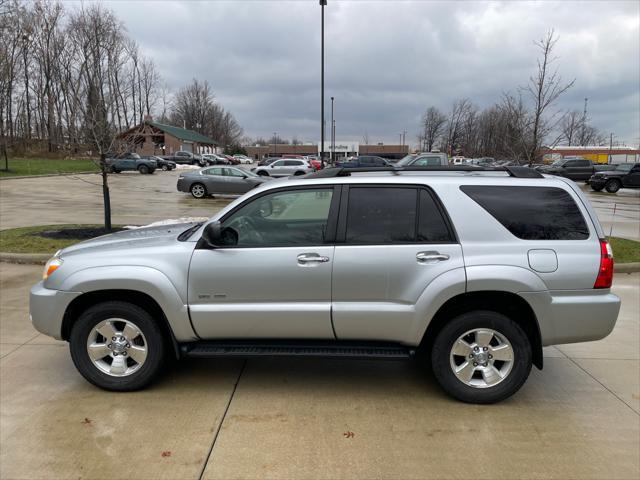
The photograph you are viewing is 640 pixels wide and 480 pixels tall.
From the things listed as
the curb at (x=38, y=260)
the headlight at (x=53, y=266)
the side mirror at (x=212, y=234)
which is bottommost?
the curb at (x=38, y=260)

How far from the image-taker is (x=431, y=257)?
11.1 ft

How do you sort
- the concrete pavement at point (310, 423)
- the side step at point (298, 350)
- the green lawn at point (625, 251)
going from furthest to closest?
1. the green lawn at point (625, 251)
2. the side step at point (298, 350)
3. the concrete pavement at point (310, 423)

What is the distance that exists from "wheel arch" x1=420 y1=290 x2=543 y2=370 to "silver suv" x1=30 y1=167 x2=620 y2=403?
0.01 meters

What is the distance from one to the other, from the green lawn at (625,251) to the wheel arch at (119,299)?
25.0ft

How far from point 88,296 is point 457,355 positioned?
2836mm

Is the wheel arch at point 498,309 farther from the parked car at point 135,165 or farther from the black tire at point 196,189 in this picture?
the parked car at point 135,165

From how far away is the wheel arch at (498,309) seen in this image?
344 centimetres

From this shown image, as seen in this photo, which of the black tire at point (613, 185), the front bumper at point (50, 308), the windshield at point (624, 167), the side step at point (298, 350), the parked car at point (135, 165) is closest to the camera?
the side step at point (298, 350)

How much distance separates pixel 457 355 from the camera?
11.4ft

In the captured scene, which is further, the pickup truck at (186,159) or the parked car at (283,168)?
the pickup truck at (186,159)

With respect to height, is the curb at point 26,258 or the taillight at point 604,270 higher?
the taillight at point 604,270

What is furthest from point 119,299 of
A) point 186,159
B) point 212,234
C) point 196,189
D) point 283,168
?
point 186,159

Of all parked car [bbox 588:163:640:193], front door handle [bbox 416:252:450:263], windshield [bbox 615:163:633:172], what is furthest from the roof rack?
windshield [bbox 615:163:633:172]

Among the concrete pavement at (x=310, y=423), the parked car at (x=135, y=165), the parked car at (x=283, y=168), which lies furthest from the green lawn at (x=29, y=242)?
the parked car at (x=135, y=165)
